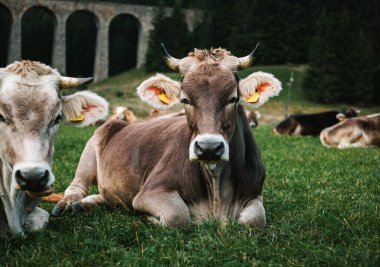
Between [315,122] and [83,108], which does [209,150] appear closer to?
Result: [83,108]

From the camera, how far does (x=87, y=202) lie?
5.46 m

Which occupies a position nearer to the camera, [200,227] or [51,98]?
[51,98]

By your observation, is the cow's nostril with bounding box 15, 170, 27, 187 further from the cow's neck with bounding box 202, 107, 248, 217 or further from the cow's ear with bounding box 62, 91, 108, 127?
the cow's neck with bounding box 202, 107, 248, 217

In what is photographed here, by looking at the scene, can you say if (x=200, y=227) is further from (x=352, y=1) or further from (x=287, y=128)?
(x=352, y=1)

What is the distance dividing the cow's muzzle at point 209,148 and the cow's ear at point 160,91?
95 cm

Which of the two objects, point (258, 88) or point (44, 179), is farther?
point (258, 88)

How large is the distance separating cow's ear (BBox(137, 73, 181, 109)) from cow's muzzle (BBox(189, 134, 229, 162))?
Result: 95 centimetres

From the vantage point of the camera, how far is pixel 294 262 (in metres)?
3.22

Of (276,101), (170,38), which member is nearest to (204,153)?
(276,101)

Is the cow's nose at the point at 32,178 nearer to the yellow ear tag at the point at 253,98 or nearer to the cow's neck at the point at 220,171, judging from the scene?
the cow's neck at the point at 220,171

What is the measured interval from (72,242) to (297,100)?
37317 mm

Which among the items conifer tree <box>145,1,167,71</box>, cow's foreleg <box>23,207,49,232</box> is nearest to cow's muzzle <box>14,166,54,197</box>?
cow's foreleg <box>23,207,49,232</box>

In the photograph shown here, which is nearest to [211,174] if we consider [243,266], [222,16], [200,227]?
[200,227]

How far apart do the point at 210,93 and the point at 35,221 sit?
1.86 meters
